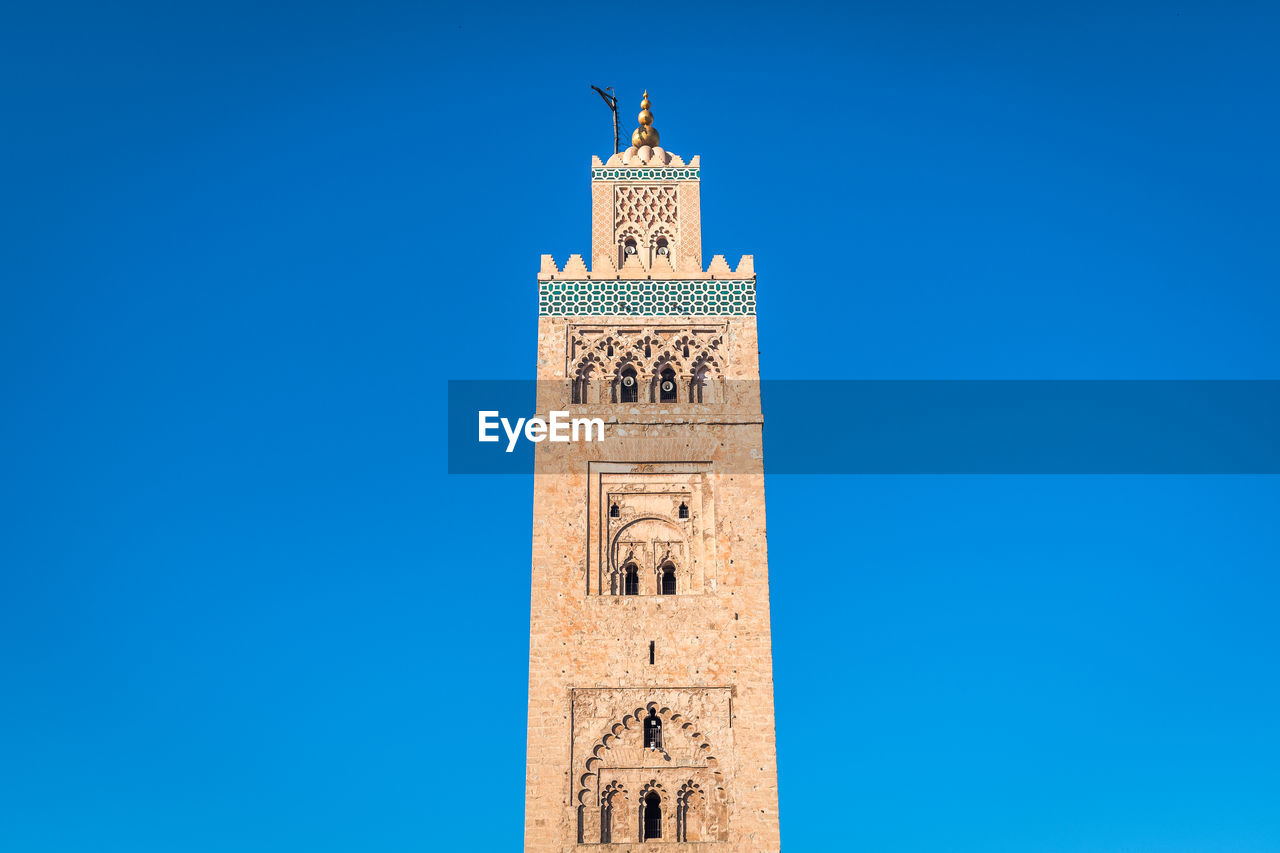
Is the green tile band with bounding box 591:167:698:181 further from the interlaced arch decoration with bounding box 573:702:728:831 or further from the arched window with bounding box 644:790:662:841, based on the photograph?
the arched window with bounding box 644:790:662:841

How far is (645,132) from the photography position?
25.9 metres

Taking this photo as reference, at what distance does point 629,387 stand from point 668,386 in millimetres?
624

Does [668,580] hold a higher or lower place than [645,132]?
lower

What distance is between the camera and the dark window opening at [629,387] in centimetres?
2308

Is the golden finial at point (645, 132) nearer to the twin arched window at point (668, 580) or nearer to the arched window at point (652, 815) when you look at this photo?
the twin arched window at point (668, 580)

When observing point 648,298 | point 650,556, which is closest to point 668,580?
point 650,556

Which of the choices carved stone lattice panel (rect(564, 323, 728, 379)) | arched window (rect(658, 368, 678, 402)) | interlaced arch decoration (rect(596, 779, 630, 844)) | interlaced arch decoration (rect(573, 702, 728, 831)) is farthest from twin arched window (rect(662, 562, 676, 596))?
carved stone lattice panel (rect(564, 323, 728, 379))

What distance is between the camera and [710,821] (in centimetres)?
2041

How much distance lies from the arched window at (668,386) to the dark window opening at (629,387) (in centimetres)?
44

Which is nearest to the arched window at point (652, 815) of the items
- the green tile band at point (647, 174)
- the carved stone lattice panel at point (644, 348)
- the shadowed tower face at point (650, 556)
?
the shadowed tower face at point (650, 556)

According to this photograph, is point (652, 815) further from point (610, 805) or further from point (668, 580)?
point (668, 580)

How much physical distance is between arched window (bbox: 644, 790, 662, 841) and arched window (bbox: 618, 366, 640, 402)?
20.1ft

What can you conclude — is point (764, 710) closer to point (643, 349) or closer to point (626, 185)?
point (643, 349)

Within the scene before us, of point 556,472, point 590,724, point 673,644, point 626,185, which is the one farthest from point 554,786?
point 626,185
